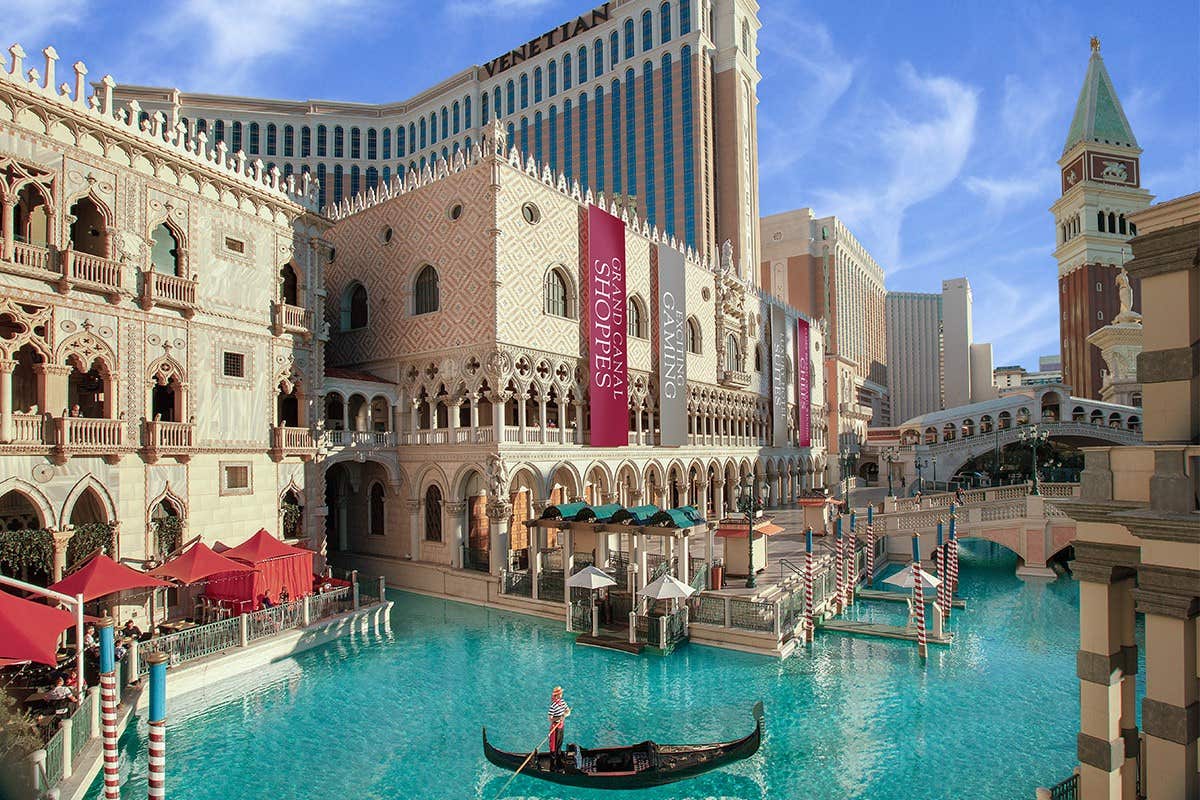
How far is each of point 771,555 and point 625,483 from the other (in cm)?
695

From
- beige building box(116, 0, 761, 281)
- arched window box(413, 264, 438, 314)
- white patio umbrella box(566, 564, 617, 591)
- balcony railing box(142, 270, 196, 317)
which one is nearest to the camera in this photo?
balcony railing box(142, 270, 196, 317)

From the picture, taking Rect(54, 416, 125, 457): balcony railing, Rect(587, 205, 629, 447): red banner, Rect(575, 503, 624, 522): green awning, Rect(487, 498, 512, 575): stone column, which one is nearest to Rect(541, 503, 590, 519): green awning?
Rect(575, 503, 624, 522): green awning

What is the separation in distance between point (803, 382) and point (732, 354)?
12190 millimetres

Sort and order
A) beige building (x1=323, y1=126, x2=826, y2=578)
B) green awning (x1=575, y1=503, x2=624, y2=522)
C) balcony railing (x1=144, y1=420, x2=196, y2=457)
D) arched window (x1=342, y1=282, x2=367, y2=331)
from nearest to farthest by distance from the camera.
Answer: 1. balcony railing (x1=144, y1=420, x2=196, y2=457)
2. green awning (x1=575, y1=503, x2=624, y2=522)
3. beige building (x1=323, y1=126, x2=826, y2=578)
4. arched window (x1=342, y1=282, x2=367, y2=331)

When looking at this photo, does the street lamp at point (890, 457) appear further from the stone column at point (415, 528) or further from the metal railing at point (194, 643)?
the metal railing at point (194, 643)

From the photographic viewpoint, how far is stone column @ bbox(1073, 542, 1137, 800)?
298 inches

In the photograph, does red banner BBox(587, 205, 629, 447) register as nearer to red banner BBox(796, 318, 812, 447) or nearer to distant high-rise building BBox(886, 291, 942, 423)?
red banner BBox(796, 318, 812, 447)

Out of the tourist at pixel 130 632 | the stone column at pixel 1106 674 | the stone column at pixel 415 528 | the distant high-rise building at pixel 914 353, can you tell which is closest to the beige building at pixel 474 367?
the stone column at pixel 415 528

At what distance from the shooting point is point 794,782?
424 inches

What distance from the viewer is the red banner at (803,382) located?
156 feet

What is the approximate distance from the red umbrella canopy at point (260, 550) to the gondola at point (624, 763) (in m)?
9.59

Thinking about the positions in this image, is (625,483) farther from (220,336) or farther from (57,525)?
(57,525)

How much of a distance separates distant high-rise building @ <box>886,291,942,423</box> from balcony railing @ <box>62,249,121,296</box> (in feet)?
382

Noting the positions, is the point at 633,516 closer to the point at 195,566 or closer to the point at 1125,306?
the point at 195,566
